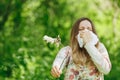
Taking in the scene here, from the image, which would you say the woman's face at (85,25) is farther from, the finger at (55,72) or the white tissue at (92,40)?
the finger at (55,72)

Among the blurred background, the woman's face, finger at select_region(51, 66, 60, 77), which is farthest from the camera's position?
the blurred background

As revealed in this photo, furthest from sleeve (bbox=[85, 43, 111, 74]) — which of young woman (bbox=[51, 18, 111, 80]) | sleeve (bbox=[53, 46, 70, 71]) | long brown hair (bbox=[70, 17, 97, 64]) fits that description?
sleeve (bbox=[53, 46, 70, 71])

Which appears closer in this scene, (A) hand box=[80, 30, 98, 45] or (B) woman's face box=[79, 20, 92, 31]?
(A) hand box=[80, 30, 98, 45]

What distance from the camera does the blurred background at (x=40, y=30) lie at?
10.9 meters

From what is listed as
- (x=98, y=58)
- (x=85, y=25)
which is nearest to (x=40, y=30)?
(x=85, y=25)

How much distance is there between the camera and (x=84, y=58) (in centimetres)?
649

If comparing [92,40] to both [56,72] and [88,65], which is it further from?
[56,72]

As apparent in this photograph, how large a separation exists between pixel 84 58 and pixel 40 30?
12296 millimetres

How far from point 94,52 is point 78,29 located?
0.42 m

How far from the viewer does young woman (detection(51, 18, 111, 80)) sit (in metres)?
6.41

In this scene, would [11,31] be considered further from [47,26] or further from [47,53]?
[47,53]

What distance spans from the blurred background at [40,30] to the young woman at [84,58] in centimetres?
280

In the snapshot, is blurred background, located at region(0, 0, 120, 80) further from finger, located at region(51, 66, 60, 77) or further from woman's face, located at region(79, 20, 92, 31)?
finger, located at region(51, 66, 60, 77)

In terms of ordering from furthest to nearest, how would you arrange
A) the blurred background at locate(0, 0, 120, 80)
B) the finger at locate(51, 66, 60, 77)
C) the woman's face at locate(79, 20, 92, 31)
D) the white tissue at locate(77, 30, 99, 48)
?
1. the blurred background at locate(0, 0, 120, 80)
2. the woman's face at locate(79, 20, 92, 31)
3. the white tissue at locate(77, 30, 99, 48)
4. the finger at locate(51, 66, 60, 77)
